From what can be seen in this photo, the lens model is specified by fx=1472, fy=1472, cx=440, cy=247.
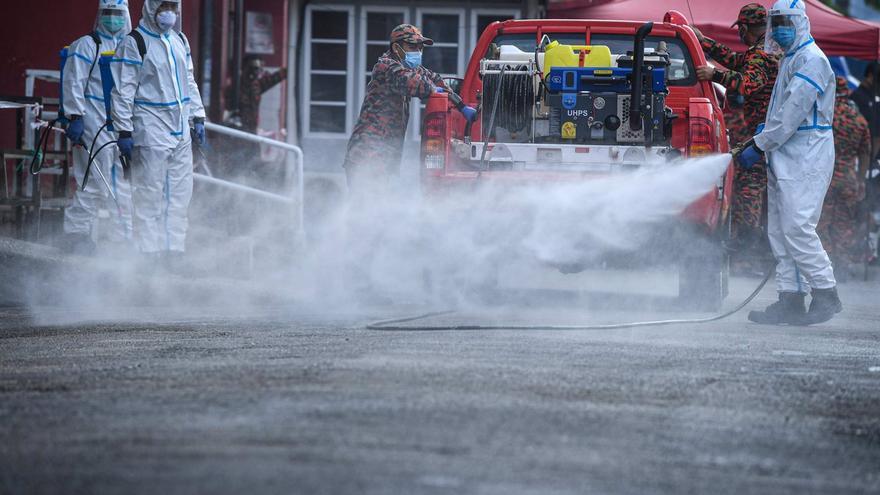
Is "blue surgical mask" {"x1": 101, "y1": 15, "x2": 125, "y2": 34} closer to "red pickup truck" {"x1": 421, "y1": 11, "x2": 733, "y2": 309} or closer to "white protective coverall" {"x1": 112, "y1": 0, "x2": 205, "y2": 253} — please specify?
"white protective coverall" {"x1": 112, "y1": 0, "x2": 205, "y2": 253}

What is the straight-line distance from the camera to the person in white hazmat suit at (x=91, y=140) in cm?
1036

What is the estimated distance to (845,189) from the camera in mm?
14656

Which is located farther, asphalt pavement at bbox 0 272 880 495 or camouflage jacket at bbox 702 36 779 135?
camouflage jacket at bbox 702 36 779 135

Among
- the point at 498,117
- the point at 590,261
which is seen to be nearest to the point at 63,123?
the point at 498,117

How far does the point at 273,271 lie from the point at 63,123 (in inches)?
89.5

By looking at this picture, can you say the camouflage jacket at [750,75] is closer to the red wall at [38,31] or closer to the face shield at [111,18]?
the face shield at [111,18]

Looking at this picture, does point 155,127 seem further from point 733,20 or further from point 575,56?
point 733,20

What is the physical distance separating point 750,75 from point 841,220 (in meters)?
4.34

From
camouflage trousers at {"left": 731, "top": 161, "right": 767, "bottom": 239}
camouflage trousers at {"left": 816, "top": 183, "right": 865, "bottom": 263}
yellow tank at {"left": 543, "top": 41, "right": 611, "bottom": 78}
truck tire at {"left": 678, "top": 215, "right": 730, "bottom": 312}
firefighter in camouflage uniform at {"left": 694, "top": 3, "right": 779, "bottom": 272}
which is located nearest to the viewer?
truck tire at {"left": 678, "top": 215, "right": 730, "bottom": 312}

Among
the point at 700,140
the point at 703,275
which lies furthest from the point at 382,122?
the point at 703,275

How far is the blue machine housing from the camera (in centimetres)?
930

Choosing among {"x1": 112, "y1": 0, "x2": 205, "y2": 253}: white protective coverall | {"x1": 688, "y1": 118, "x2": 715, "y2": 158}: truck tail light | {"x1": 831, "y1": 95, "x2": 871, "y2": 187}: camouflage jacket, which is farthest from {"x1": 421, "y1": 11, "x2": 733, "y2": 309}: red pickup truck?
{"x1": 831, "y1": 95, "x2": 871, "y2": 187}: camouflage jacket

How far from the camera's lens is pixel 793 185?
9.10m

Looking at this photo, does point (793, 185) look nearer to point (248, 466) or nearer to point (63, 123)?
point (63, 123)
